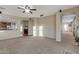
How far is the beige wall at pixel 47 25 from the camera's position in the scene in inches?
384

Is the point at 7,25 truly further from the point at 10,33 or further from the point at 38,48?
the point at 38,48

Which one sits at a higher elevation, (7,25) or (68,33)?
(7,25)

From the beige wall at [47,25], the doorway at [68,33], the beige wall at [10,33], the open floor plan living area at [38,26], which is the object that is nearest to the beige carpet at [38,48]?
the open floor plan living area at [38,26]

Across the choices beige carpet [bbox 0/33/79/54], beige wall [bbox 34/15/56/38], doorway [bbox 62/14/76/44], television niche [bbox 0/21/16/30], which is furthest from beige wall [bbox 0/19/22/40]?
doorway [bbox 62/14/76/44]

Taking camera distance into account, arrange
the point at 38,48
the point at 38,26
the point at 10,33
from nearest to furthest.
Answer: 1. the point at 38,48
2. the point at 10,33
3. the point at 38,26

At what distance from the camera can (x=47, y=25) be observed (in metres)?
10.8

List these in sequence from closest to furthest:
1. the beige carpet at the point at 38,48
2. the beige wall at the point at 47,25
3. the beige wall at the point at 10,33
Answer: the beige carpet at the point at 38,48, the beige wall at the point at 10,33, the beige wall at the point at 47,25

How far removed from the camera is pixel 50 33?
33.6 ft

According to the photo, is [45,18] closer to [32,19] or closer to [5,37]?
[32,19]

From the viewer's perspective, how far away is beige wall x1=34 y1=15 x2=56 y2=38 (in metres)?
A: 9.76

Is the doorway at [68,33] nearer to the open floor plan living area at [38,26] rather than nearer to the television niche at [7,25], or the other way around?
the open floor plan living area at [38,26]

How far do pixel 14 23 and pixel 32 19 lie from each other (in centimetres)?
315

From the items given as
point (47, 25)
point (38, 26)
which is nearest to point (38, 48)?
point (47, 25)

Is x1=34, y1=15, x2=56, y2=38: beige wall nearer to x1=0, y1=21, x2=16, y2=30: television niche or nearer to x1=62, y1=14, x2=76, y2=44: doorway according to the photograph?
x1=62, y1=14, x2=76, y2=44: doorway
